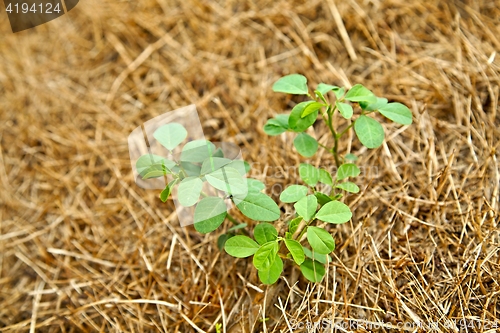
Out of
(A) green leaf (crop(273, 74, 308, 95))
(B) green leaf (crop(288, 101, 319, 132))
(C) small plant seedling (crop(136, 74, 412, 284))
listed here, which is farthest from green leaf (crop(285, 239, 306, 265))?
(A) green leaf (crop(273, 74, 308, 95))

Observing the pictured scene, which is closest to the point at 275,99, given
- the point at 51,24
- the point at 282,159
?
the point at 282,159

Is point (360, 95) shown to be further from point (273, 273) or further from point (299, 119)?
point (273, 273)

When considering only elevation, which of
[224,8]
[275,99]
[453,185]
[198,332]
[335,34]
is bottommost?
[198,332]

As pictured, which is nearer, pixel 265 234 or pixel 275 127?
pixel 265 234

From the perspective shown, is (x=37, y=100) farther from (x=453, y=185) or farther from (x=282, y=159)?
(x=453, y=185)

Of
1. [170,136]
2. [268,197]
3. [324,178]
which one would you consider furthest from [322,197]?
[170,136]

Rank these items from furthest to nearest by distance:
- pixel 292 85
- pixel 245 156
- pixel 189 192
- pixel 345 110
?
pixel 245 156
pixel 292 85
pixel 345 110
pixel 189 192

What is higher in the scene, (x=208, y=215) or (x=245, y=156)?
(x=208, y=215)
